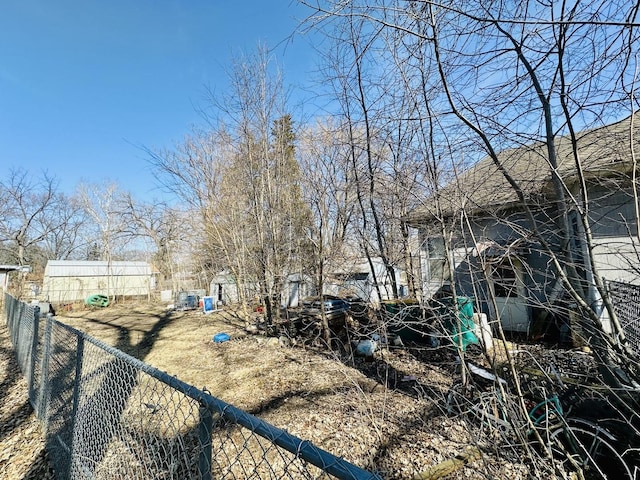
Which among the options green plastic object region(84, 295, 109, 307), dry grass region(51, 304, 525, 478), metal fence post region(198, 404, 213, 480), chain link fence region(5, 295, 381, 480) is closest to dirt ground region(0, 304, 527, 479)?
dry grass region(51, 304, 525, 478)

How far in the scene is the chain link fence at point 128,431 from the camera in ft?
3.16

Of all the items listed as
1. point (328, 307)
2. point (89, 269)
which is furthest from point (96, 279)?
point (328, 307)

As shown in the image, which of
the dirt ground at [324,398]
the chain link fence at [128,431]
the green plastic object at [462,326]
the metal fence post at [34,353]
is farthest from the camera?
the metal fence post at [34,353]

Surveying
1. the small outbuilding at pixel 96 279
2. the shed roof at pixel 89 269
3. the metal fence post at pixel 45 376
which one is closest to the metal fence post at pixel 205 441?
the metal fence post at pixel 45 376

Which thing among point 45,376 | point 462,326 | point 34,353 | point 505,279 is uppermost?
point 505,279

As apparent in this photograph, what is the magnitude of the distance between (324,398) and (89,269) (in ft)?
88.7

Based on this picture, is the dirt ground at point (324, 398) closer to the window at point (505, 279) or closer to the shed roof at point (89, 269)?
the window at point (505, 279)

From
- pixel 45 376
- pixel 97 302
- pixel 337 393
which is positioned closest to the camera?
pixel 45 376

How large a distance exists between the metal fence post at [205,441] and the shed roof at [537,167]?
2.50 metres

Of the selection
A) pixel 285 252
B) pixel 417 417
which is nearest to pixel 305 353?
pixel 285 252

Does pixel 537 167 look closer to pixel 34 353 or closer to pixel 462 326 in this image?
pixel 462 326

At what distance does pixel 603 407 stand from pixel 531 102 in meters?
2.86

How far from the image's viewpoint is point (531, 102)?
239 centimetres

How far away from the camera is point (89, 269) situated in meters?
24.2
